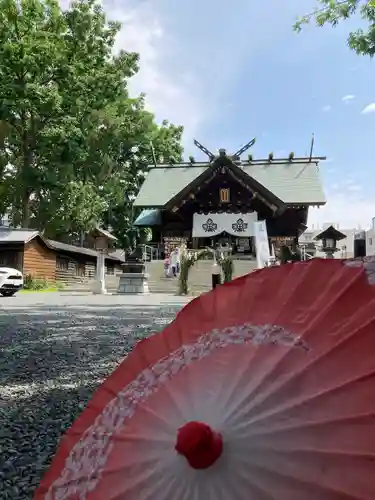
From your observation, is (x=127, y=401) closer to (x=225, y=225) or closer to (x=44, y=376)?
(x=44, y=376)

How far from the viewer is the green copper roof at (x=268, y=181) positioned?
2307 cm

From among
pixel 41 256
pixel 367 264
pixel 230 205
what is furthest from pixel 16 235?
pixel 367 264

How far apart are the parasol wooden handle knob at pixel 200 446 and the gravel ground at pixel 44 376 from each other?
1288mm

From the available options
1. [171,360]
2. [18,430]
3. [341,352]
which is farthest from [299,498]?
[18,430]

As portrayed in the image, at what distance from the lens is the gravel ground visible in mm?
2219

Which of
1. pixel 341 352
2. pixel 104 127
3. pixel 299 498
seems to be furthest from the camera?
pixel 104 127

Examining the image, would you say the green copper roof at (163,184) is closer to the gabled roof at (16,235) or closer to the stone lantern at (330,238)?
the gabled roof at (16,235)

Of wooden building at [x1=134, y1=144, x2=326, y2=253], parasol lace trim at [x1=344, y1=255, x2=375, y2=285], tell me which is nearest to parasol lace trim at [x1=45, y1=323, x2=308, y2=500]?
Answer: parasol lace trim at [x1=344, y1=255, x2=375, y2=285]

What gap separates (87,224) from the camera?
26.4 m

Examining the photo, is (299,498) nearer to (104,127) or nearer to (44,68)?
(44,68)

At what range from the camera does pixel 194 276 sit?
19.4m

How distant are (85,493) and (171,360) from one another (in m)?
0.35

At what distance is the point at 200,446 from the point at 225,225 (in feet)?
70.3

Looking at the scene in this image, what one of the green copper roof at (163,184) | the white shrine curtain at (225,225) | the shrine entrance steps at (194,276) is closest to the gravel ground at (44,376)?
the shrine entrance steps at (194,276)
